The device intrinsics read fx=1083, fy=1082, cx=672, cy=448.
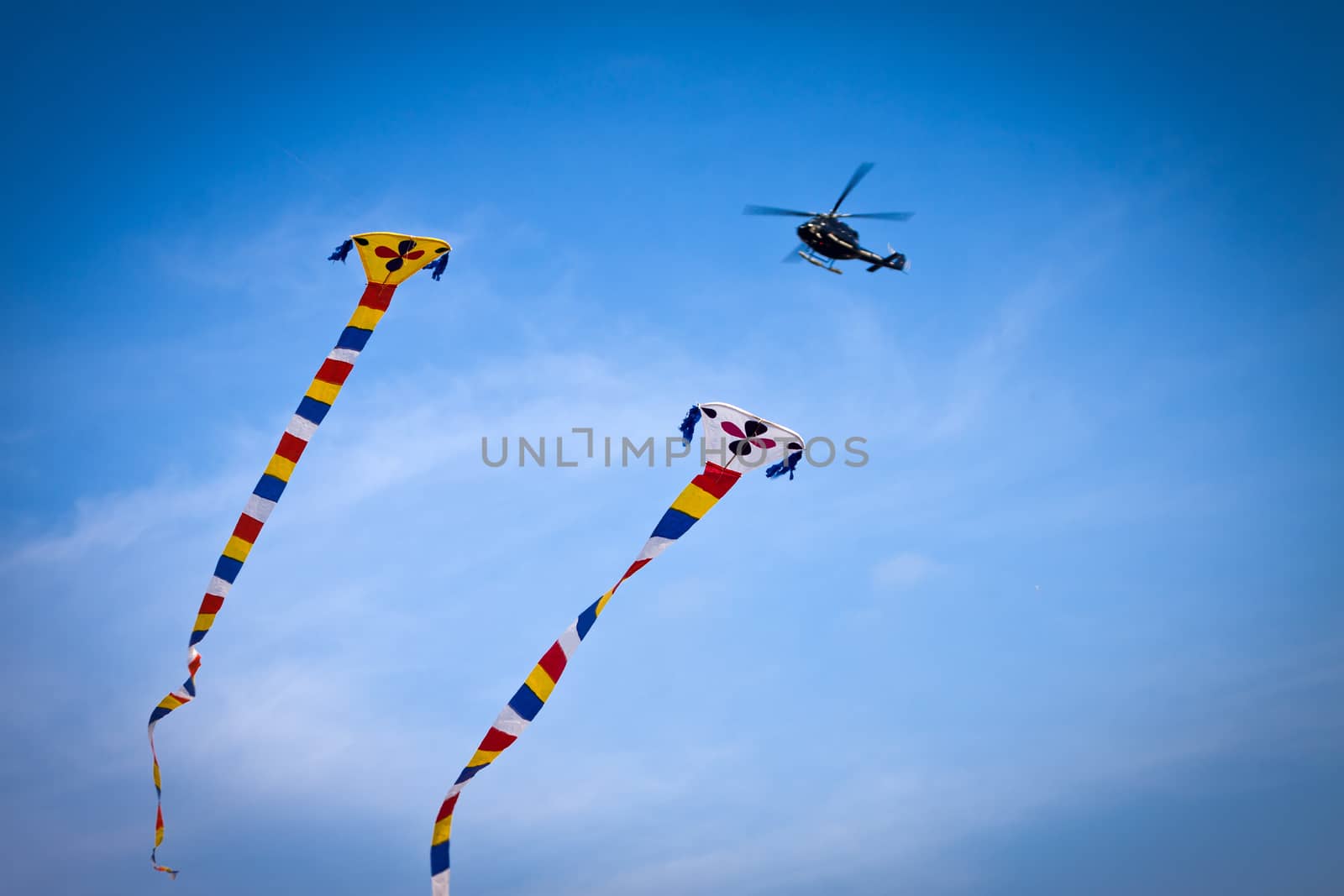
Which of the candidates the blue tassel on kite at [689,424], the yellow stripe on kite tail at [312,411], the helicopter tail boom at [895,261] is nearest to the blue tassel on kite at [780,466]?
the blue tassel on kite at [689,424]

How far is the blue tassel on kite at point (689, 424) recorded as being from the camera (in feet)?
58.0

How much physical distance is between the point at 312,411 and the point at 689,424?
6.18 m

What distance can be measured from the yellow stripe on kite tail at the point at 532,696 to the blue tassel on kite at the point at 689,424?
1137 millimetres

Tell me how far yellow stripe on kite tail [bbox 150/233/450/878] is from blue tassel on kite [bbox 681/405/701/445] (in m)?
4.97

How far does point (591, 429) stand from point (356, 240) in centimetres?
552

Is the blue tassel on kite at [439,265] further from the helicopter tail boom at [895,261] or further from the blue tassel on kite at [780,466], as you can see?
the helicopter tail boom at [895,261]

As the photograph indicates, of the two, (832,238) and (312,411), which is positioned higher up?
(832,238)

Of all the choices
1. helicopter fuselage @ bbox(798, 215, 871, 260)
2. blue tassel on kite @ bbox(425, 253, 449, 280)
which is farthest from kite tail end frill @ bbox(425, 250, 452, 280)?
helicopter fuselage @ bbox(798, 215, 871, 260)

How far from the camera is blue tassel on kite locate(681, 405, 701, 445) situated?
58.0 ft

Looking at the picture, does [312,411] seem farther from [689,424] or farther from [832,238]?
[832,238]

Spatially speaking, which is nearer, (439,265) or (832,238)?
(439,265)

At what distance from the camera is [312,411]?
1772cm

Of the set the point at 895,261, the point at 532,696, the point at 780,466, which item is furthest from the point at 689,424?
the point at 895,261

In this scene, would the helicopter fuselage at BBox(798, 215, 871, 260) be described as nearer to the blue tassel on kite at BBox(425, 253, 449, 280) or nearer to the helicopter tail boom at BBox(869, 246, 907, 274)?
the helicopter tail boom at BBox(869, 246, 907, 274)
